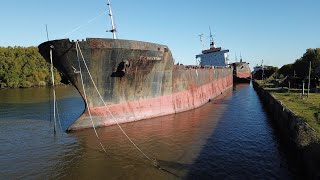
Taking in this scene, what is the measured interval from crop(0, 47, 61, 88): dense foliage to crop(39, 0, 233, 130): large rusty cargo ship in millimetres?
62523

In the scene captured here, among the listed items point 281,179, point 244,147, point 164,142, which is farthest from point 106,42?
point 281,179

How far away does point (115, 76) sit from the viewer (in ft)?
57.3

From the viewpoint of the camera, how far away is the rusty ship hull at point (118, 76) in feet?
53.3

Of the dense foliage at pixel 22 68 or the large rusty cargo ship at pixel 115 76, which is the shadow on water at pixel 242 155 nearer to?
the large rusty cargo ship at pixel 115 76

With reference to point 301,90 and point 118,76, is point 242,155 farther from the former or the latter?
point 301,90

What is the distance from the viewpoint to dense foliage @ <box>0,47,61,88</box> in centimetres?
7525

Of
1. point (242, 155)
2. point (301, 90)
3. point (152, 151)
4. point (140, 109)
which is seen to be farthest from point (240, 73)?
point (152, 151)

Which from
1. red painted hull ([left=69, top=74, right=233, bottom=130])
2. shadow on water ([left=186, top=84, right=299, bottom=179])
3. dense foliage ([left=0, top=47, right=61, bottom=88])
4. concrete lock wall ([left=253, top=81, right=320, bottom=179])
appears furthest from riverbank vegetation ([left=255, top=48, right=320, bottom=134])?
dense foliage ([left=0, top=47, right=61, bottom=88])

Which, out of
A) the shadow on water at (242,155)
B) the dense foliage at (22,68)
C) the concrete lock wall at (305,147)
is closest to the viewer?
the concrete lock wall at (305,147)

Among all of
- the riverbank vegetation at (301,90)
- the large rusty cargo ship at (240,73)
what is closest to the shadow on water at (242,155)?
the riverbank vegetation at (301,90)

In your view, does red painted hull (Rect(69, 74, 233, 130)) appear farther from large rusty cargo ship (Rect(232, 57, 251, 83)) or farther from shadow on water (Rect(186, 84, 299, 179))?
large rusty cargo ship (Rect(232, 57, 251, 83))

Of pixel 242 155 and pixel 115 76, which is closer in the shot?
pixel 242 155

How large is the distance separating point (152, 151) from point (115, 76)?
232 inches

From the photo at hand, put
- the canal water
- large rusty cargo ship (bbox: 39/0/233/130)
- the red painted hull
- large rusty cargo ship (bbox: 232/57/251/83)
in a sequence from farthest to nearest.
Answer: large rusty cargo ship (bbox: 232/57/251/83)
the red painted hull
large rusty cargo ship (bbox: 39/0/233/130)
the canal water
